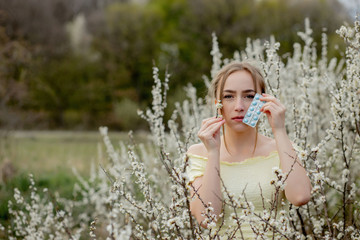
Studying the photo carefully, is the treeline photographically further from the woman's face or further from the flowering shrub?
the woman's face

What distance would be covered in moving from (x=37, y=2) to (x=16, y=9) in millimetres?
2292

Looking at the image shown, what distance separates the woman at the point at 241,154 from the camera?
189cm

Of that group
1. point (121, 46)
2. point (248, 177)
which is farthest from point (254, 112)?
point (121, 46)

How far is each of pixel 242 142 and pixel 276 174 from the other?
569mm

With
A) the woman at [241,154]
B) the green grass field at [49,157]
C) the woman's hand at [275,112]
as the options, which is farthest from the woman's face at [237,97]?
the green grass field at [49,157]

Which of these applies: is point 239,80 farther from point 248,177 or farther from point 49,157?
point 49,157

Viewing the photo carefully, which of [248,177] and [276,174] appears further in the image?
[248,177]

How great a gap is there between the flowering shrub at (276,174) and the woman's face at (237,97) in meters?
0.25

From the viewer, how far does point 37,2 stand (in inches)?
897

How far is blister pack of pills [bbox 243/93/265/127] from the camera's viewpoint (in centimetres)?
197

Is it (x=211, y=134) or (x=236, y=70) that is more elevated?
(x=236, y=70)

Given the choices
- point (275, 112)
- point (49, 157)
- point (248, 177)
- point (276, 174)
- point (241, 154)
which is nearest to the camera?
point (276, 174)

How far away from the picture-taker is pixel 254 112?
1.97m

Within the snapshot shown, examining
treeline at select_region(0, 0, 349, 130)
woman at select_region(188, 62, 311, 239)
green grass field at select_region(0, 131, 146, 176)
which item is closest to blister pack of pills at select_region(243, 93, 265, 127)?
woman at select_region(188, 62, 311, 239)
